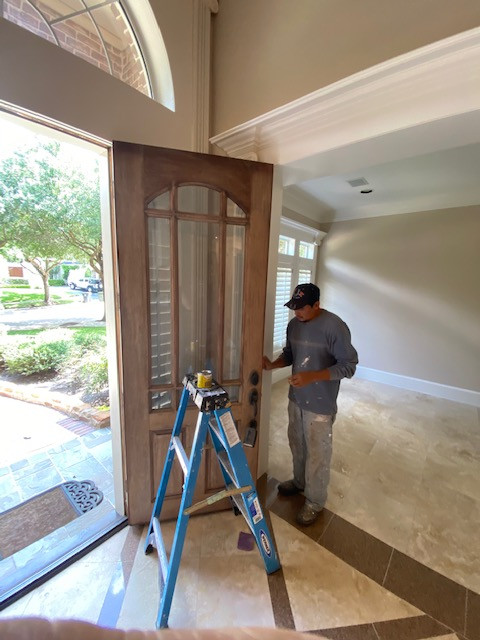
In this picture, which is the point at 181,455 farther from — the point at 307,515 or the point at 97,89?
the point at 97,89

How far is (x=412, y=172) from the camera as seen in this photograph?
288 cm

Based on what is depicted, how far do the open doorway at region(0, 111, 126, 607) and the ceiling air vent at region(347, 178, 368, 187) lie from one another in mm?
2833

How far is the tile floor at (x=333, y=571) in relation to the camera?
1.23m

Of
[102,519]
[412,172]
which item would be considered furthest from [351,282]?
[102,519]

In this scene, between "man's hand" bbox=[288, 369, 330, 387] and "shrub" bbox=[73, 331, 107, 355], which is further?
"shrub" bbox=[73, 331, 107, 355]

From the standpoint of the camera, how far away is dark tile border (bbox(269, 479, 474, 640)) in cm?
125

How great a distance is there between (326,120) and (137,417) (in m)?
1.97

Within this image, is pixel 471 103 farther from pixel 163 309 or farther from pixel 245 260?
pixel 163 309

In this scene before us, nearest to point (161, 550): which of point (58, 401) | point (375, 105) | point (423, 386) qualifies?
point (375, 105)

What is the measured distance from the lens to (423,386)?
394 cm

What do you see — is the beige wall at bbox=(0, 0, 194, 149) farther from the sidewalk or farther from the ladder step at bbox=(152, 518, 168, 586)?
the sidewalk

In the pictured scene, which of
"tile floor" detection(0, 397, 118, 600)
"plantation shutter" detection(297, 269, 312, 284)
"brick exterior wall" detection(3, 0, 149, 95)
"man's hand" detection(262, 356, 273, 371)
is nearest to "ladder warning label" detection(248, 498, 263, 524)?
"man's hand" detection(262, 356, 273, 371)

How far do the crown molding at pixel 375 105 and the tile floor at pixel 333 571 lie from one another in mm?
2317

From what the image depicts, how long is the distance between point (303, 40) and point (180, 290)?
1518mm
